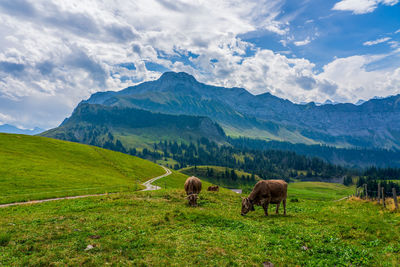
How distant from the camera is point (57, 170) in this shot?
64.4 meters

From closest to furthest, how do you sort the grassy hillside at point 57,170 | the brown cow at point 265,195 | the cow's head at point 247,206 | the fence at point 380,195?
the fence at point 380,195, the brown cow at point 265,195, the cow's head at point 247,206, the grassy hillside at point 57,170

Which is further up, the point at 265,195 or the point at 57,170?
the point at 265,195

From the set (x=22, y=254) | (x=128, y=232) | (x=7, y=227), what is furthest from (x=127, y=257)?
(x=7, y=227)

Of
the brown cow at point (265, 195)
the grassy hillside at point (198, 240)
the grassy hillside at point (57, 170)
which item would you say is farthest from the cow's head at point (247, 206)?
the grassy hillside at point (57, 170)

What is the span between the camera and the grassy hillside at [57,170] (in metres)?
45.9

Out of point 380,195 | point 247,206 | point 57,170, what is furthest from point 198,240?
point 57,170

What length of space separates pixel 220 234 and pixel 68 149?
95.4m

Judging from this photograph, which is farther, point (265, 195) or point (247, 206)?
point (247, 206)

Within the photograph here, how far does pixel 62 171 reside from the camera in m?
64.6

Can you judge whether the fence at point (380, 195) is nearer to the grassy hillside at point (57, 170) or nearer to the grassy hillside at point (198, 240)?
the grassy hillside at point (198, 240)

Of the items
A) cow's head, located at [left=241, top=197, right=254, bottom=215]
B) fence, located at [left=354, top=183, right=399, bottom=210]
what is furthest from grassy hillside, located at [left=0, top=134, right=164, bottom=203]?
fence, located at [left=354, top=183, right=399, bottom=210]

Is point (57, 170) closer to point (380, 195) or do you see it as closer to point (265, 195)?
point (265, 195)

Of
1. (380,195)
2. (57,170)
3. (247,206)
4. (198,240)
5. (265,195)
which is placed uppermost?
(265,195)

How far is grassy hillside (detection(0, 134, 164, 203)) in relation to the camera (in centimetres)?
4591
